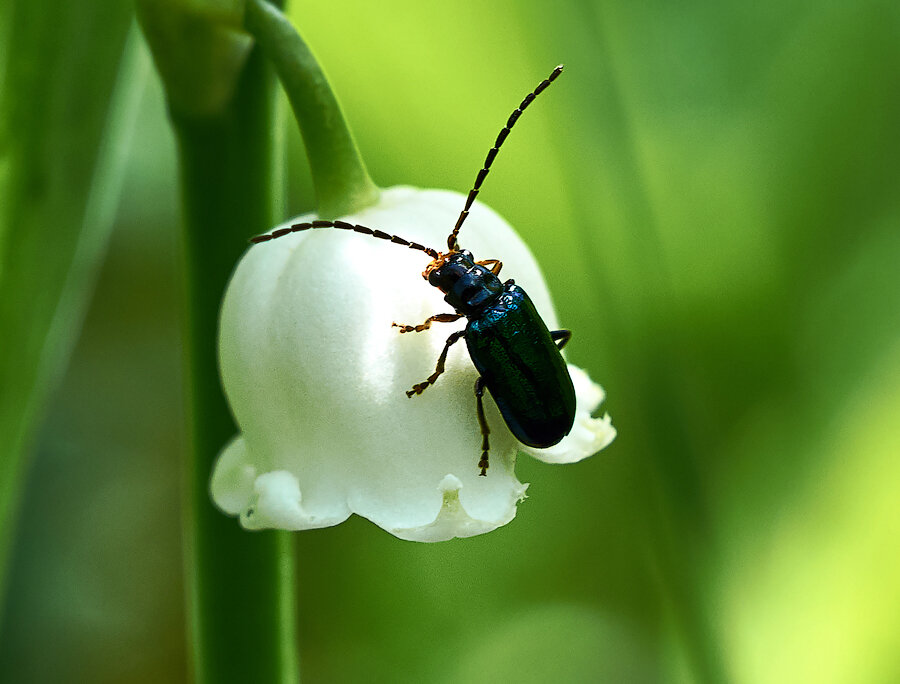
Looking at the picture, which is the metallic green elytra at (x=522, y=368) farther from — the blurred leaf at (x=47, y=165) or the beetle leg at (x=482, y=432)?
the blurred leaf at (x=47, y=165)

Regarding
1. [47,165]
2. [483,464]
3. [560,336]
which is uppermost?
[47,165]

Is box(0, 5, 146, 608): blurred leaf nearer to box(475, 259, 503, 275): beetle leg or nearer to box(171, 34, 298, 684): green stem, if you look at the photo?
box(171, 34, 298, 684): green stem

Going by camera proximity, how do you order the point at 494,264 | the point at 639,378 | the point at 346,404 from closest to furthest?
the point at 346,404
the point at 494,264
the point at 639,378

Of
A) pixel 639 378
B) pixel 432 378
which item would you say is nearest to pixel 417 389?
pixel 432 378

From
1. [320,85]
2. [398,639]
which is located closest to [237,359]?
[320,85]

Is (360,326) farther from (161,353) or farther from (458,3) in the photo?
(161,353)

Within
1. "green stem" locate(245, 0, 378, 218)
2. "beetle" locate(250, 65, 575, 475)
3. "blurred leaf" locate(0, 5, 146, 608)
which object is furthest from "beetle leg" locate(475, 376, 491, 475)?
"blurred leaf" locate(0, 5, 146, 608)

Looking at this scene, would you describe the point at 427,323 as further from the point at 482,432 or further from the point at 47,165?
the point at 47,165
